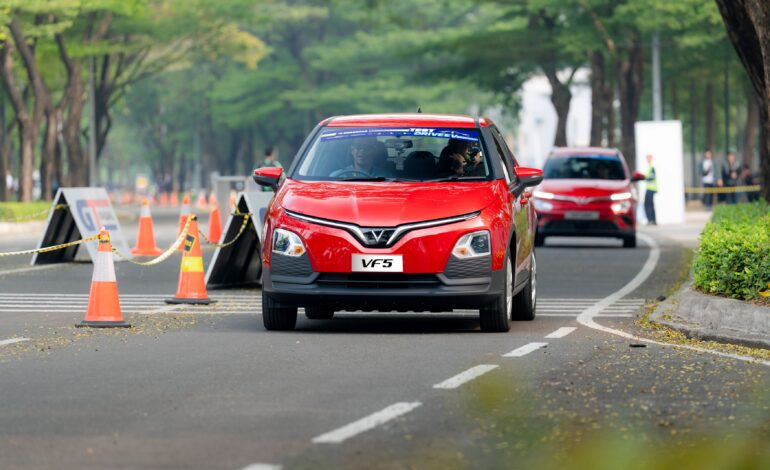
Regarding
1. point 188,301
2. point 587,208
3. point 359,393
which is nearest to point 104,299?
point 188,301

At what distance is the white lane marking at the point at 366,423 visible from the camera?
8906 millimetres

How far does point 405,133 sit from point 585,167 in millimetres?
17451

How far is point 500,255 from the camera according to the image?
48.3 feet

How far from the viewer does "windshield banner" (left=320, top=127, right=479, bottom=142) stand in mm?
15953

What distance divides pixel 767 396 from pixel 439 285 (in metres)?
4.22

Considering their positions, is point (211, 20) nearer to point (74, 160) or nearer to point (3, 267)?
point (74, 160)

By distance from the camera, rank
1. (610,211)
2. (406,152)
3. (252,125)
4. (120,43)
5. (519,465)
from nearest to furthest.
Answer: (519,465), (406,152), (610,211), (120,43), (252,125)

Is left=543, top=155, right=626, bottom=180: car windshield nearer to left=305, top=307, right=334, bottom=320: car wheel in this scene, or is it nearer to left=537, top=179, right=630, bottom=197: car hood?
left=537, top=179, right=630, bottom=197: car hood

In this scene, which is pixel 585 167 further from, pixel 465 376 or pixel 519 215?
pixel 465 376

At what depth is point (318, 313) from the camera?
53.5 ft

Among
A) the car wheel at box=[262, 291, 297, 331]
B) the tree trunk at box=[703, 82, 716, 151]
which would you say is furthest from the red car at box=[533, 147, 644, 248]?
the tree trunk at box=[703, 82, 716, 151]

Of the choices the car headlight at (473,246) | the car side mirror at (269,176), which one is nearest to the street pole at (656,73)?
the car side mirror at (269,176)

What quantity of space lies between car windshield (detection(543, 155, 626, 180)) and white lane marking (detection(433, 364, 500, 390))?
68.5 feet

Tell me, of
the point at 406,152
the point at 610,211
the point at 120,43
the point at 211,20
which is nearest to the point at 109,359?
the point at 406,152
